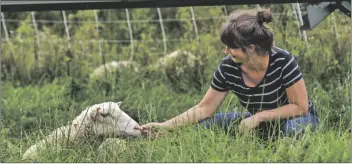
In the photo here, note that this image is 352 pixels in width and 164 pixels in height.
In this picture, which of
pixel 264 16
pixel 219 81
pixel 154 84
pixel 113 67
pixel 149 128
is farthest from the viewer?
pixel 113 67

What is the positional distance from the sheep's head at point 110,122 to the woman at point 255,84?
0.07m

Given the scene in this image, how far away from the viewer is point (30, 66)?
24.7 ft

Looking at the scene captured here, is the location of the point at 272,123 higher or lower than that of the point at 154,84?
lower

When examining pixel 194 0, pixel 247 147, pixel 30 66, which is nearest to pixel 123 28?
pixel 30 66

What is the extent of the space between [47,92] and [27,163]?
2.88m

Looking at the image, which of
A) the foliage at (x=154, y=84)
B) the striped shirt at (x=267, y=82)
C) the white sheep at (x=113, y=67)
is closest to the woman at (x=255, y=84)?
the striped shirt at (x=267, y=82)

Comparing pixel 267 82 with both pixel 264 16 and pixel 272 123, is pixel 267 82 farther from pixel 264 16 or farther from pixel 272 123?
pixel 264 16

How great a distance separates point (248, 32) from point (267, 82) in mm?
339

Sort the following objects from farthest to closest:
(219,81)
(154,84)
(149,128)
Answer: (154,84) < (219,81) < (149,128)

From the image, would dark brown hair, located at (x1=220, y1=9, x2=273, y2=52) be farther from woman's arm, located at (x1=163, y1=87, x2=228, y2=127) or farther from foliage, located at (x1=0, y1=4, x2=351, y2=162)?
foliage, located at (x1=0, y1=4, x2=351, y2=162)

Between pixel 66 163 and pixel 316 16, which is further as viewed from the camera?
pixel 316 16

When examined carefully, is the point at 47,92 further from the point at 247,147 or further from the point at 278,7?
the point at 247,147

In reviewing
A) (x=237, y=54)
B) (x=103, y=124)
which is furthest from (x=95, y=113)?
(x=237, y=54)

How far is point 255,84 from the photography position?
14.1 feet
